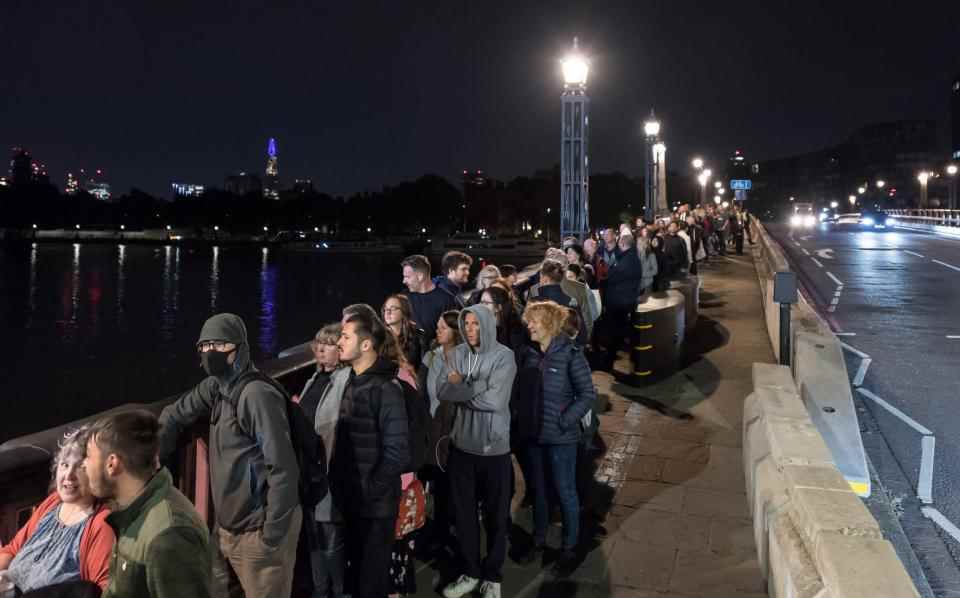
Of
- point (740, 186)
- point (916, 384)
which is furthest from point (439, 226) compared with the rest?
point (916, 384)

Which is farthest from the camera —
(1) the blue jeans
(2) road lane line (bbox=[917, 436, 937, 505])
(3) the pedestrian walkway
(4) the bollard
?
(4) the bollard

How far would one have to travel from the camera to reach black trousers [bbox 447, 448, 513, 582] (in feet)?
17.0

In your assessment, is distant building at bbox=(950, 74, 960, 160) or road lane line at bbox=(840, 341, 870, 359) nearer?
road lane line at bbox=(840, 341, 870, 359)

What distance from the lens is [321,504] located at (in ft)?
14.4

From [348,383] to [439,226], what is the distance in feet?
555

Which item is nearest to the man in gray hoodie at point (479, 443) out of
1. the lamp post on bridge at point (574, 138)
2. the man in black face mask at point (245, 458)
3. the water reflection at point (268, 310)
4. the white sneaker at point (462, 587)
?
the white sneaker at point (462, 587)

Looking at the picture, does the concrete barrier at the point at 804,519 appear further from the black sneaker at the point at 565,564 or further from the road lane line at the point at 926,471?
the road lane line at the point at 926,471

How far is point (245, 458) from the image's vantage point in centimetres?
383

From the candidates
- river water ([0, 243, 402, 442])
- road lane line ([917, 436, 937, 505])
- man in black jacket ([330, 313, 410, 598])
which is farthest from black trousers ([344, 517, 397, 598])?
river water ([0, 243, 402, 442])

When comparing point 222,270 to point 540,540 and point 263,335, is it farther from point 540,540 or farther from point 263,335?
point 540,540

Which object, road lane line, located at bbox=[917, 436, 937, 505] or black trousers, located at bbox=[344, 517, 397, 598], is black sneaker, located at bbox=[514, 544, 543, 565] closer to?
black trousers, located at bbox=[344, 517, 397, 598]

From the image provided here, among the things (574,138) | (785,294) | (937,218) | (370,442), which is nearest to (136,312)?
(937,218)

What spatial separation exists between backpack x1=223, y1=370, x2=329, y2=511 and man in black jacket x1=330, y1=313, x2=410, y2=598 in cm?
25

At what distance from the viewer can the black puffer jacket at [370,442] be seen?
432 centimetres
